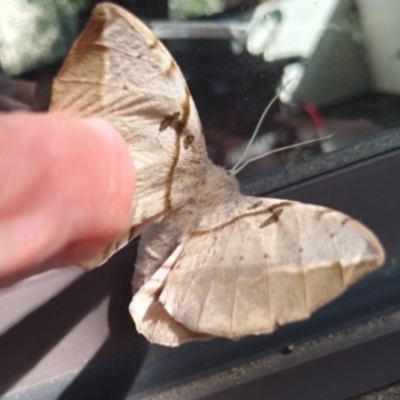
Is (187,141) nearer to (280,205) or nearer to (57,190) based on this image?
(280,205)

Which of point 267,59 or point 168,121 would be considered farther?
point 267,59

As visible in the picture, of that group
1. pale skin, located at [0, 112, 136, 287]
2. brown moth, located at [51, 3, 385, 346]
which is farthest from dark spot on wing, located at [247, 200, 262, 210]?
pale skin, located at [0, 112, 136, 287]

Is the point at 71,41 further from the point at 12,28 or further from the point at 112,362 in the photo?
the point at 112,362

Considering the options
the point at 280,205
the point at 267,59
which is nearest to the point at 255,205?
the point at 280,205

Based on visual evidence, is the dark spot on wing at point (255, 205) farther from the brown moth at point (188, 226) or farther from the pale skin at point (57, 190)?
the pale skin at point (57, 190)

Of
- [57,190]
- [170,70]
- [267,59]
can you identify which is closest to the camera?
[57,190]

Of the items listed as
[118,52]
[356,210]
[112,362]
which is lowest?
[112,362]

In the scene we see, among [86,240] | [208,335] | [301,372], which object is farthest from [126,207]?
[301,372]
